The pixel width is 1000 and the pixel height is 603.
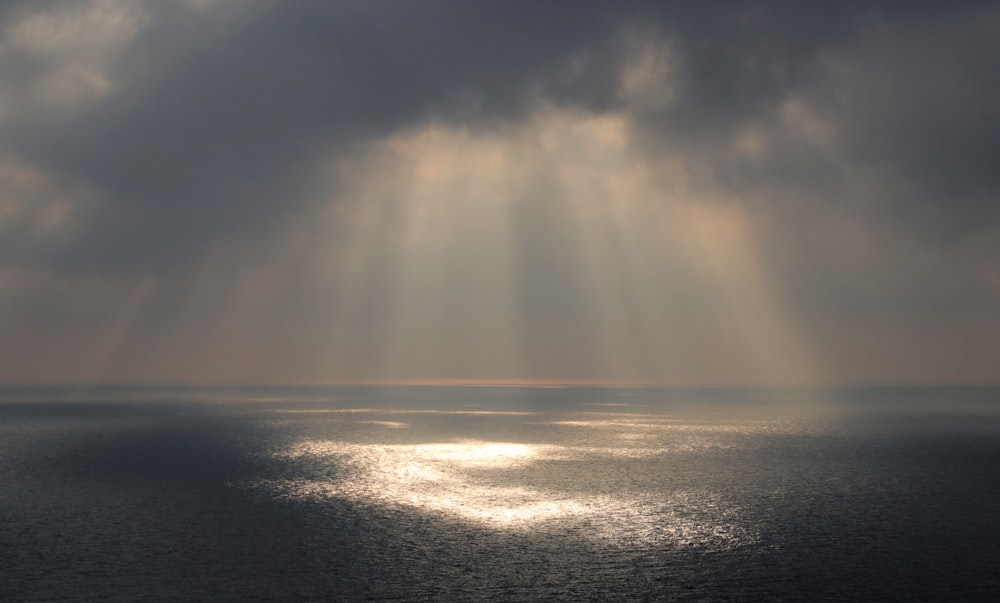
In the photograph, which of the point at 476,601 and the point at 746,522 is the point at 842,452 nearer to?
the point at 746,522

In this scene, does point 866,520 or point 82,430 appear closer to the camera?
point 866,520

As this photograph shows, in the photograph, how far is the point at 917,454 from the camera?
139 m

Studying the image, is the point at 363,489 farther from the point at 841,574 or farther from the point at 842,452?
the point at 842,452

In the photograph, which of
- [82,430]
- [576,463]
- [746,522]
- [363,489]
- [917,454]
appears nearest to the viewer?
[746,522]

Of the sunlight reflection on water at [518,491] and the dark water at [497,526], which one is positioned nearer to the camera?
the dark water at [497,526]

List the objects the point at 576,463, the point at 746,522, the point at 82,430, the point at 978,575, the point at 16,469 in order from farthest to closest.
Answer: the point at 82,430, the point at 576,463, the point at 16,469, the point at 746,522, the point at 978,575

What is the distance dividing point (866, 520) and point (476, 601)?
49421 mm

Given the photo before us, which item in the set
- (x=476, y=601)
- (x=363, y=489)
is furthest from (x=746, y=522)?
(x=363, y=489)

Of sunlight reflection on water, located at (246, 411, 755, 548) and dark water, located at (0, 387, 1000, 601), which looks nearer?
dark water, located at (0, 387, 1000, 601)

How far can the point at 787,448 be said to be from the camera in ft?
507

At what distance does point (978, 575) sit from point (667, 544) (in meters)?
24.1

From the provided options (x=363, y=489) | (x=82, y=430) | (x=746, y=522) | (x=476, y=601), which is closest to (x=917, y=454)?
(x=746, y=522)

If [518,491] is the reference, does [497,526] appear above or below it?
above

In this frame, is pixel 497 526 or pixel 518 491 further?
pixel 518 491
